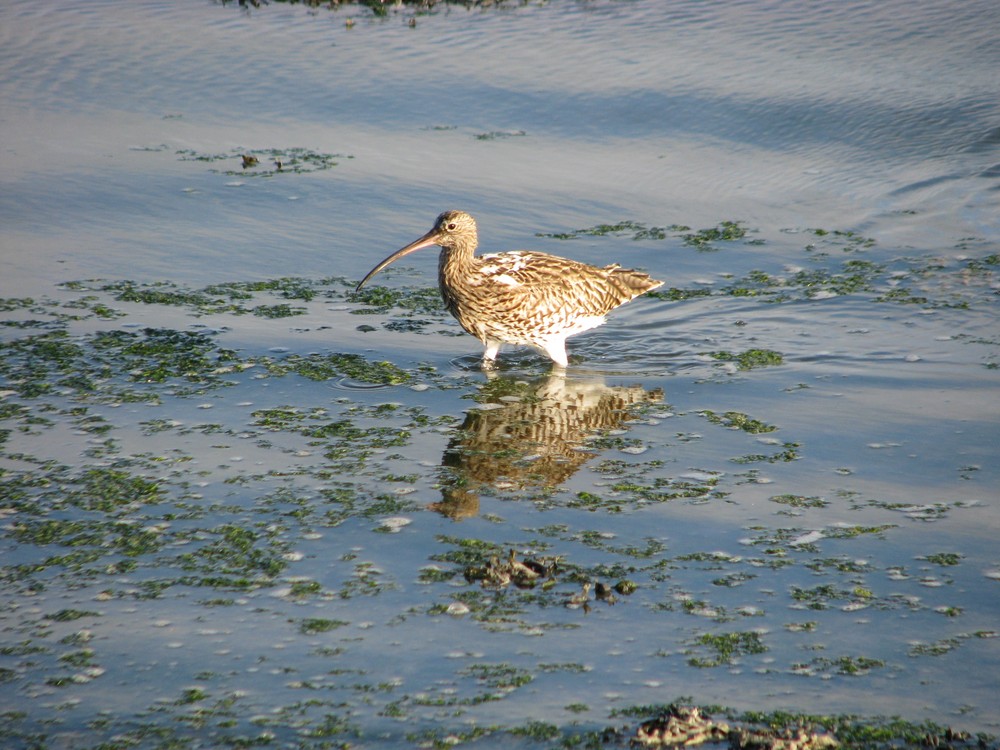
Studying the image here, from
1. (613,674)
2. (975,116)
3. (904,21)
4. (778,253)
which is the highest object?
(904,21)

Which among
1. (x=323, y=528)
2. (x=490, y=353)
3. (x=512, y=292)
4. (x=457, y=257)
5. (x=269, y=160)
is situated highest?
(x=269, y=160)

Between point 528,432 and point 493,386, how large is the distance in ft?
3.10

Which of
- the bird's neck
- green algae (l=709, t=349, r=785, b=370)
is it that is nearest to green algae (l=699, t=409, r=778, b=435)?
green algae (l=709, t=349, r=785, b=370)

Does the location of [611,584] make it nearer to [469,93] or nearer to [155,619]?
[155,619]

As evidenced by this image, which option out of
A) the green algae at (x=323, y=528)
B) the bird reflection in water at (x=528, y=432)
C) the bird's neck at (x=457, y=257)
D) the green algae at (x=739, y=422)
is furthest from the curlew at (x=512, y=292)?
the green algae at (x=739, y=422)

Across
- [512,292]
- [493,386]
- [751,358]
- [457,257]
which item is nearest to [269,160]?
[457,257]

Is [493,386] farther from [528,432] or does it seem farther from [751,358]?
[751,358]

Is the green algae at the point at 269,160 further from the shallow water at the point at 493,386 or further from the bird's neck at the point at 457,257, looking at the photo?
the bird's neck at the point at 457,257

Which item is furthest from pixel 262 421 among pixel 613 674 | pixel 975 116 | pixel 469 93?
pixel 975 116

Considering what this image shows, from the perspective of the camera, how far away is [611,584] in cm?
596

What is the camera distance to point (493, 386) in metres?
8.92

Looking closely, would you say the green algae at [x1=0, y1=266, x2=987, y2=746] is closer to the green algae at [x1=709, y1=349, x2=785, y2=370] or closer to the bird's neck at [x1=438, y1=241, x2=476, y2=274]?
the green algae at [x1=709, y1=349, x2=785, y2=370]

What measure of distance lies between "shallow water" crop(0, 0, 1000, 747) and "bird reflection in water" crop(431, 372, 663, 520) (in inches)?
1.4

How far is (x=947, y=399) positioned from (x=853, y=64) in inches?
346
